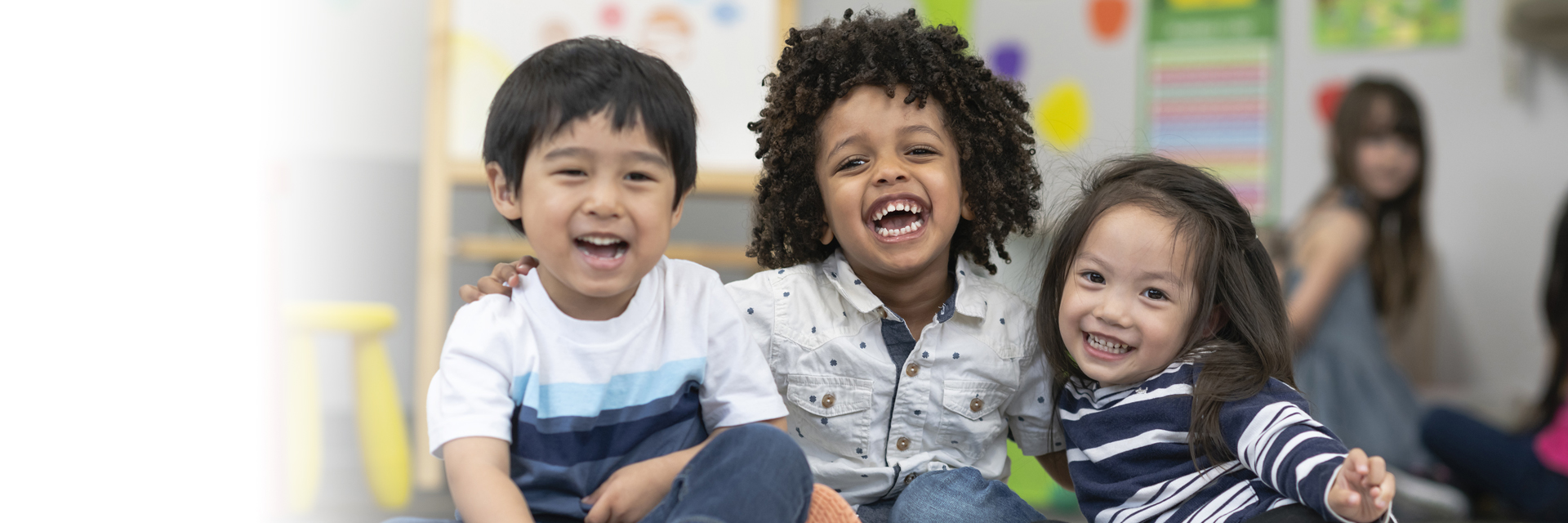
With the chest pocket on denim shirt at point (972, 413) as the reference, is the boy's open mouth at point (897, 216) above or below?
above

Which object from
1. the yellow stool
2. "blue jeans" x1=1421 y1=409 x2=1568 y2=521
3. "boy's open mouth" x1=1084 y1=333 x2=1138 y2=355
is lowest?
"blue jeans" x1=1421 y1=409 x2=1568 y2=521

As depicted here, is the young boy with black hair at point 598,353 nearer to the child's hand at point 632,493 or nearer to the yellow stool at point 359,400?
the child's hand at point 632,493

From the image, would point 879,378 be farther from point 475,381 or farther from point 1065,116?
point 1065,116

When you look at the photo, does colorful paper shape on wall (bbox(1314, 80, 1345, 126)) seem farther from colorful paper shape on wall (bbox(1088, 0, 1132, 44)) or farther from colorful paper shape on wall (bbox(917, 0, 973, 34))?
colorful paper shape on wall (bbox(917, 0, 973, 34))

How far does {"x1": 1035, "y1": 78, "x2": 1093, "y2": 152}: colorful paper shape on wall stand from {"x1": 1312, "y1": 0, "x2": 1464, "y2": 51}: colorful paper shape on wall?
0.59 metres

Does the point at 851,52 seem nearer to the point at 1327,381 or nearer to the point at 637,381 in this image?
the point at 637,381

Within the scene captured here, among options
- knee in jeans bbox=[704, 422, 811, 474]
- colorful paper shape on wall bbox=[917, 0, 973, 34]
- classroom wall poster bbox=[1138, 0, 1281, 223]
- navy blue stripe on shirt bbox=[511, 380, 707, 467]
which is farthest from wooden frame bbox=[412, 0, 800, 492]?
knee in jeans bbox=[704, 422, 811, 474]

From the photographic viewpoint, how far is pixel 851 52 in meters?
1.02

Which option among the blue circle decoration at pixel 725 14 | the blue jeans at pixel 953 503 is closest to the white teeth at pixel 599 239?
the blue jeans at pixel 953 503

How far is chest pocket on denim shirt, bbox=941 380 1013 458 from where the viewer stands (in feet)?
3.40

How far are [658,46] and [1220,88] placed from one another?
1.42 m

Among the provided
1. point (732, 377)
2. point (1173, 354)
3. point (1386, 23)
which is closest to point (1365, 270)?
point (1386, 23)

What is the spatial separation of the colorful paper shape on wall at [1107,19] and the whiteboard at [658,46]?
0.90m

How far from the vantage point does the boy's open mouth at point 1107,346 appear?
950 mm
